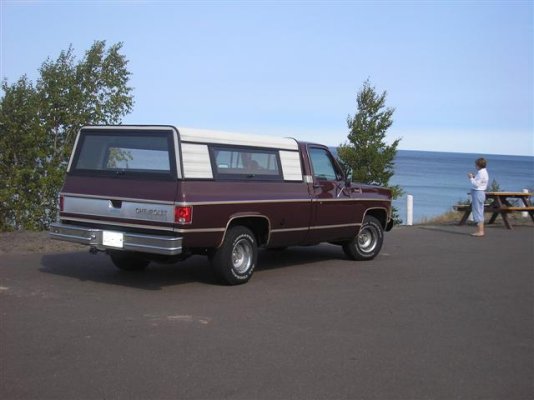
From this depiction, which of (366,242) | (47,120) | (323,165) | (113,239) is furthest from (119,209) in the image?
(47,120)

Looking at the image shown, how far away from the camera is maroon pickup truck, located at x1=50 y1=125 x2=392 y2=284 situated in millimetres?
7898

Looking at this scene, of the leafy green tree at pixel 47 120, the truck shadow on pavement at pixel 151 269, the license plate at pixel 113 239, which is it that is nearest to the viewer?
the license plate at pixel 113 239

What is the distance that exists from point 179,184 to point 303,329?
2361mm

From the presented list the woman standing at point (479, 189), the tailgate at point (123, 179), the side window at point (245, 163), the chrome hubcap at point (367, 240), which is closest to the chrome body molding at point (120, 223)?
the tailgate at point (123, 179)

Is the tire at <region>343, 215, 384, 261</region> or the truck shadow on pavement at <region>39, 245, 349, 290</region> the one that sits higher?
the tire at <region>343, 215, 384, 261</region>

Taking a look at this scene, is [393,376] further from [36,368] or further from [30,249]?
[30,249]

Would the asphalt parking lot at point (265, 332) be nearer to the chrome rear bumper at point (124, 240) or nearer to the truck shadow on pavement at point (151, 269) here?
the truck shadow on pavement at point (151, 269)

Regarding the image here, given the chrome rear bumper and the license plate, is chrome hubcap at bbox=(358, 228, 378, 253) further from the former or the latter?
the license plate

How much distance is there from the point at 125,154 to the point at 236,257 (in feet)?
6.48

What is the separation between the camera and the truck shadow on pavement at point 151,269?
888 centimetres

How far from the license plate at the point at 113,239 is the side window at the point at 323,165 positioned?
3.36 metres

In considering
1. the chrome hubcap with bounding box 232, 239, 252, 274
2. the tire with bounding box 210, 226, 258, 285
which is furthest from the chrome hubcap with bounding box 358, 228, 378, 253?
the chrome hubcap with bounding box 232, 239, 252, 274

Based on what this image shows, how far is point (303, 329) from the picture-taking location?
259 inches

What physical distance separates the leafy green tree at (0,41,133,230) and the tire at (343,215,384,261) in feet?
24.8
